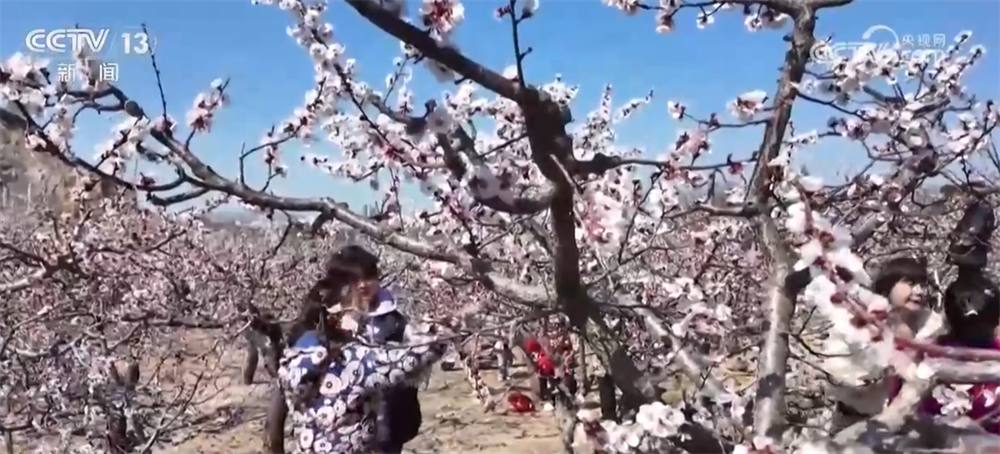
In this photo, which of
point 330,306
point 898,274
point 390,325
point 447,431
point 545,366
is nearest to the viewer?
point 898,274

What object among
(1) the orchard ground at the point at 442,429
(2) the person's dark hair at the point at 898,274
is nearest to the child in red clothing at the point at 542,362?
(2) the person's dark hair at the point at 898,274

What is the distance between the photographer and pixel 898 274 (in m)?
2.18

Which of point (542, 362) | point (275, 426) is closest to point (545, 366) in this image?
point (542, 362)

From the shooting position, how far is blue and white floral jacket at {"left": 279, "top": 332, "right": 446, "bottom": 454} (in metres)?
2.70

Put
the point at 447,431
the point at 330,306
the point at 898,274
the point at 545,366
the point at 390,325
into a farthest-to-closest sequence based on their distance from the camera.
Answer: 1. the point at 447,431
2. the point at 545,366
3. the point at 330,306
4. the point at 390,325
5. the point at 898,274

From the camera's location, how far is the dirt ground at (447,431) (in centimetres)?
793

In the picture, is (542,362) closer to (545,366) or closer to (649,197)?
(545,366)

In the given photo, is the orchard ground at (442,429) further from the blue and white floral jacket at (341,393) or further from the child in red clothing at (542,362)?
the blue and white floral jacket at (341,393)

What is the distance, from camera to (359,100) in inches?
105

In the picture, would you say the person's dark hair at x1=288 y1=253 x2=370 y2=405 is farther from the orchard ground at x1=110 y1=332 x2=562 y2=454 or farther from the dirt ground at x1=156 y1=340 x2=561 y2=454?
the dirt ground at x1=156 y1=340 x2=561 y2=454

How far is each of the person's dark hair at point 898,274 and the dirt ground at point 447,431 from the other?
18.1 ft

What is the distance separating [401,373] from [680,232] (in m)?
1.49

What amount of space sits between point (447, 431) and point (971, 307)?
22.2 ft

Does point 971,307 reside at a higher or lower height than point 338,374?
higher
